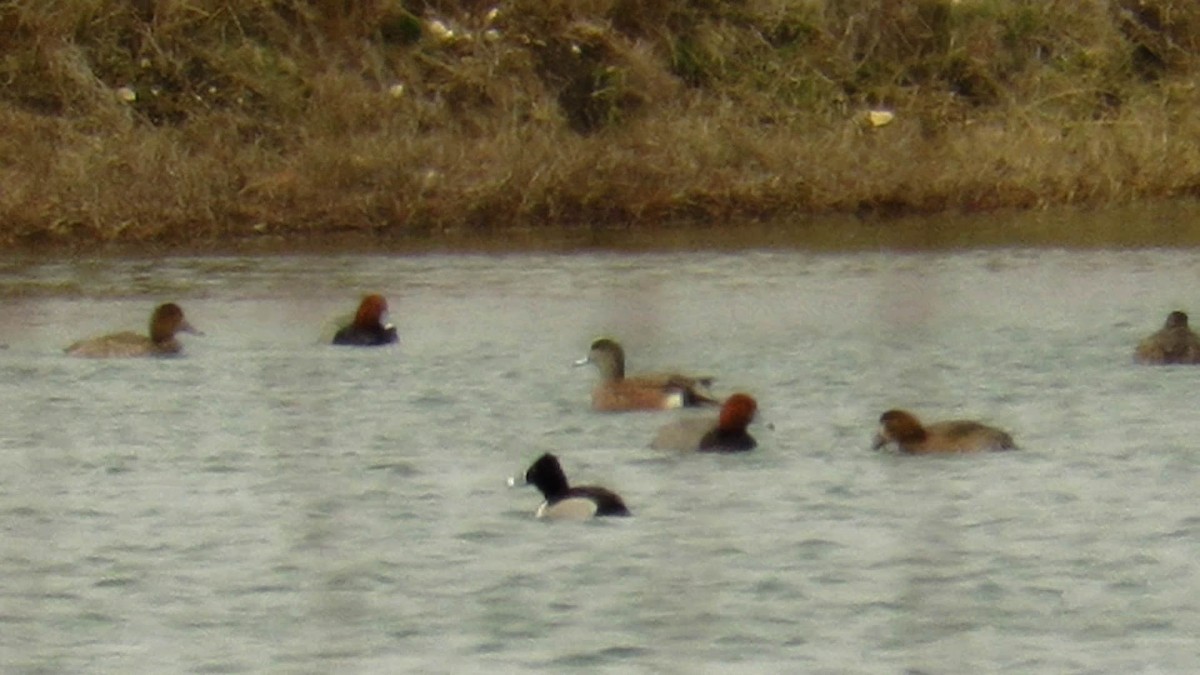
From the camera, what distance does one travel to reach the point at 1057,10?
28625 mm

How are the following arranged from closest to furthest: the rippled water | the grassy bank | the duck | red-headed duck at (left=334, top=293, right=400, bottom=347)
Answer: the rippled water, the duck, red-headed duck at (left=334, top=293, right=400, bottom=347), the grassy bank

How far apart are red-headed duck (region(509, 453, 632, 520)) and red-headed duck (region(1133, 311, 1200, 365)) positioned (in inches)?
177

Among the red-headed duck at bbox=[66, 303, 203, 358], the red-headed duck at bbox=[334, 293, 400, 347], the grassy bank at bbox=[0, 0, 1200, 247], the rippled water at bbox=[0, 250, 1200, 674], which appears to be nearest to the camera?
the rippled water at bbox=[0, 250, 1200, 674]

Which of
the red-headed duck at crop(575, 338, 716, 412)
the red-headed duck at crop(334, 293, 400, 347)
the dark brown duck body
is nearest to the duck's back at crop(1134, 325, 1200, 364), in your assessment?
the red-headed duck at crop(575, 338, 716, 412)

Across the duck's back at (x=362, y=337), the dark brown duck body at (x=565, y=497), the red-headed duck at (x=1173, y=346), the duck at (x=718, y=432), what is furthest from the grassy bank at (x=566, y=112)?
the dark brown duck body at (x=565, y=497)

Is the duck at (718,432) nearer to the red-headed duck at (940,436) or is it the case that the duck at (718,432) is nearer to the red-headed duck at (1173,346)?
the red-headed duck at (940,436)

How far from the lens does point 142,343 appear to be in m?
16.2

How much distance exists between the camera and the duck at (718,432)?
1266 centimetres

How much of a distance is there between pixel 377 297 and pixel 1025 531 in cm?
602

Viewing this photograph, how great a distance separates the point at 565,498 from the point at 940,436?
6.96ft

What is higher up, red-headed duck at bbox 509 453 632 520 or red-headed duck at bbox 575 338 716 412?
red-headed duck at bbox 509 453 632 520

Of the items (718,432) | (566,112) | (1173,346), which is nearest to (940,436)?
(718,432)

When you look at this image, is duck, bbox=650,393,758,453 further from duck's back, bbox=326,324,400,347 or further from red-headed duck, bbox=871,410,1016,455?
duck's back, bbox=326,324,400,347

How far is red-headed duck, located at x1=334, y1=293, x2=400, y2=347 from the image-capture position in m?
16.3
